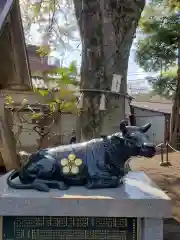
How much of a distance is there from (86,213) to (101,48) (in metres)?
2.70

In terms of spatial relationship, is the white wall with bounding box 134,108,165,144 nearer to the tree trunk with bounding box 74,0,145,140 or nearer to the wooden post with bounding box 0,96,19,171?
the wooden post with bounding box 0,96,19,171

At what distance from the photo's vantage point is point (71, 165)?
322 cm

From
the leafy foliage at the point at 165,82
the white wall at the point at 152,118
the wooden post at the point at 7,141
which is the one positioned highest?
the leafy foliage at the point at 165,82

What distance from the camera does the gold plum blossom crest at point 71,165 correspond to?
10.5 feet

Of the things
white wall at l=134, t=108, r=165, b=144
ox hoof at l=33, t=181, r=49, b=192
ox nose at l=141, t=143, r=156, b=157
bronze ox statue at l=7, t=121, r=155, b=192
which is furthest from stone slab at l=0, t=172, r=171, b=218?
white wall at l=134, t=108, r=165, b=144

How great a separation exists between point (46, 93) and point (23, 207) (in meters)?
3.82

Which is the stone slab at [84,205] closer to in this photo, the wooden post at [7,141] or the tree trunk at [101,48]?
the tree trunk at [101,48]

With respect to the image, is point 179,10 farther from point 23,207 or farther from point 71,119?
point 23,207

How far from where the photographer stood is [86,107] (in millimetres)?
5008

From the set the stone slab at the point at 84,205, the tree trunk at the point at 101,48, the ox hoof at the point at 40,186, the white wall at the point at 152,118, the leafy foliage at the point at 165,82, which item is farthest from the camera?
the white wall at the point at 152,118

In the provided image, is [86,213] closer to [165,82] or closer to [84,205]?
[84,205]

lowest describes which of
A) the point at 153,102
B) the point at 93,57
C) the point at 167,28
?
the point at 153,102

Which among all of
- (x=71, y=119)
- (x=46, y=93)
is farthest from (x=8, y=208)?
(x=71, y=119)

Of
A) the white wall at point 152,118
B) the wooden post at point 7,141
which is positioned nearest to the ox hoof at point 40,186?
the wooden post at point 7,141
